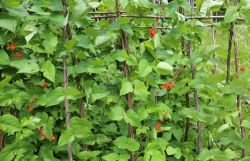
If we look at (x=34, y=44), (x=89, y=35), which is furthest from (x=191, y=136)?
(x=34, y=44)

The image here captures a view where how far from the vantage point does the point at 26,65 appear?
5.24ft

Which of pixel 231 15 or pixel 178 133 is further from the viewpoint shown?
pixel 178 133

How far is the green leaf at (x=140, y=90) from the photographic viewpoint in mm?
1728

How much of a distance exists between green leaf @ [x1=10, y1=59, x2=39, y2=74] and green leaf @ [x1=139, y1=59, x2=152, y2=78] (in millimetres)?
489

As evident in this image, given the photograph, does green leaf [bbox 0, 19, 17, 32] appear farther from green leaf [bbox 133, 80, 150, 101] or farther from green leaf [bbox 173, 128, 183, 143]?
green leaf [bbox 173, 128, 183, 143]

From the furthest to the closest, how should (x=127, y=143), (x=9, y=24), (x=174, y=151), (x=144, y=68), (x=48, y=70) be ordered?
(x=174, y=151) < (x=127, y=143) < (x=144, y=68) < (x=48, y=70) < (x=9, y=24)

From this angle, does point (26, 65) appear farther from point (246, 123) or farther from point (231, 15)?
point (246, 123)

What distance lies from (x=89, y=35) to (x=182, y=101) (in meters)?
0.93

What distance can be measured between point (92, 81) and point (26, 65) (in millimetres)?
393

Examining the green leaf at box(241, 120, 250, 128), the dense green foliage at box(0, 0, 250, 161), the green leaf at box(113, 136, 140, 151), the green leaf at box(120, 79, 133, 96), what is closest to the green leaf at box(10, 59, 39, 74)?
the dense green foliage at box(0, 0, 250, 161)

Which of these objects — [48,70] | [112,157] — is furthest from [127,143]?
[48,70]

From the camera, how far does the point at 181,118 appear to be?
2.23 meters

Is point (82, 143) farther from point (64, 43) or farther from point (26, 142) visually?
point (64, 43)

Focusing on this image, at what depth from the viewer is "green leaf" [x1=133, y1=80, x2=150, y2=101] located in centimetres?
173
